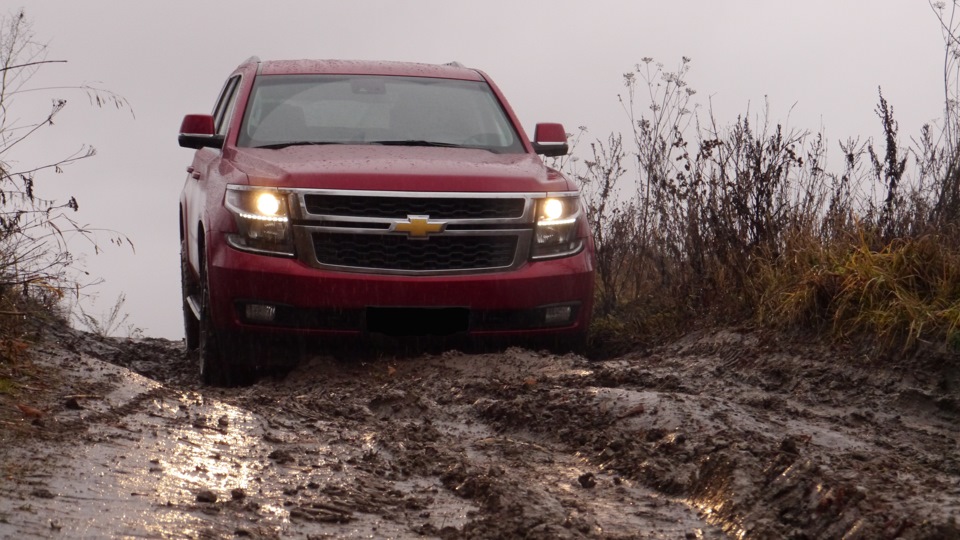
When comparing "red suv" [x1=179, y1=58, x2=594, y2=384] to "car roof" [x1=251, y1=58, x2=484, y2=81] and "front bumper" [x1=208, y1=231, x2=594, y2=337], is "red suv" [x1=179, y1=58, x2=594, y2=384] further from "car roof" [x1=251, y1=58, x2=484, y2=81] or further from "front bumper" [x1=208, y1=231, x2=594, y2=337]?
"car roof" [x1=251, y1=58, x2=484, y2=81]

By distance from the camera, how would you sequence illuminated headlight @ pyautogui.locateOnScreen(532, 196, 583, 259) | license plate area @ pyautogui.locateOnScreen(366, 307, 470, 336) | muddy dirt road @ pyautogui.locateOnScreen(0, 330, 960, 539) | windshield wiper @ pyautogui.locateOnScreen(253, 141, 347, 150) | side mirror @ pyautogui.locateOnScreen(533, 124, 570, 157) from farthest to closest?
1. side mirror @ pyautogui.locateOnScreen(533, 124, 570, 157)
2. windshield wiper @ pyautogui.locateOnScreen(253, 141, 347, 150)
3. illuminated headlight @ pyautogui.locateOnScreen(532, 196, 583, 259)
4. license plate area @ pyautogui.locateOnScreen(366, 307, 470, 336)
5. muddy dirt road @ pyautogui.locateOnScreen(0, 330, 960, 539)

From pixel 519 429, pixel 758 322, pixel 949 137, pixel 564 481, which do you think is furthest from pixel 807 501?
pixel 949 137

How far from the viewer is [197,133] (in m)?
7.77

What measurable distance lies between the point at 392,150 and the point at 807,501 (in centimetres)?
399

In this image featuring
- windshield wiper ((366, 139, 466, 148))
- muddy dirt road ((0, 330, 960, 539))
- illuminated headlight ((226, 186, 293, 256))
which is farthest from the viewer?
windshield wiper ((366, 139, 466, 148))

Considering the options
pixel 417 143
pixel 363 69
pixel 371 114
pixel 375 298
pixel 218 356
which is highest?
pixel 363 69

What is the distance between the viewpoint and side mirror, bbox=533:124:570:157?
26.8 feet

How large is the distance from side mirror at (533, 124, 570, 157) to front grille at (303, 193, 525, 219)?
1.24 m

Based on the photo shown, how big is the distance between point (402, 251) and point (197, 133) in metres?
1.75

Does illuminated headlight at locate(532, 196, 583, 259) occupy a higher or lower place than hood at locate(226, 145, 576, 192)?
lower

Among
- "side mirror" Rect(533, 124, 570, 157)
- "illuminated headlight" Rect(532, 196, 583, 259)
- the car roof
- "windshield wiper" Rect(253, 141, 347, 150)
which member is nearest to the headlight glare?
"windshield wiper" Rect(253, 141, 347, 150)

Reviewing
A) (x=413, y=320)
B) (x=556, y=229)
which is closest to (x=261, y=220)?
(x=413, y=320)

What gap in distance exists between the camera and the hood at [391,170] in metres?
6.77

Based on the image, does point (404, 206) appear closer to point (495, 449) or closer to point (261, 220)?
point (261, 220)
